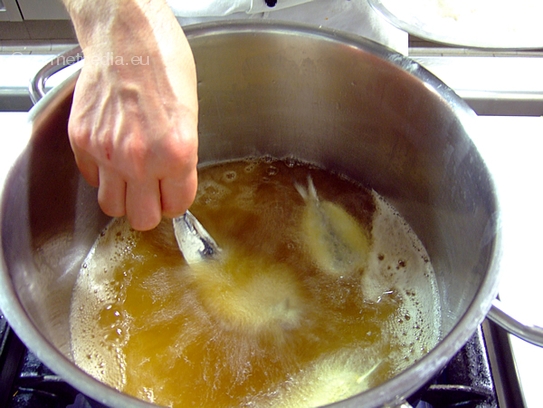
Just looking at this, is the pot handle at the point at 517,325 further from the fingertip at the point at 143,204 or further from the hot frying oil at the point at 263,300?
the fingertip at the point at 143,204

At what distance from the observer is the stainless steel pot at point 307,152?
1.81 ft

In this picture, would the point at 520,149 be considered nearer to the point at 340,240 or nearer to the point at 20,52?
the point at 340,240

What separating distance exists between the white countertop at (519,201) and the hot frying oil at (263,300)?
117 millimetres

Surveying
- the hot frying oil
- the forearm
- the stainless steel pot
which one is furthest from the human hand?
the hot frying oil

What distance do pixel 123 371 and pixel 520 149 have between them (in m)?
0.72

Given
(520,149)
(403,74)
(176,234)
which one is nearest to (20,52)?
(176,234)

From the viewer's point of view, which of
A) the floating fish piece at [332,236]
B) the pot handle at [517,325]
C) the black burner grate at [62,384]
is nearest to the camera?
the pot handle at [517,325]

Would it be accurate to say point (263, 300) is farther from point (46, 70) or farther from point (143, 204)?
point (46, 70)

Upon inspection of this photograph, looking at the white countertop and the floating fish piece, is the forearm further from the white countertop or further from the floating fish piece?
the floating fish piece

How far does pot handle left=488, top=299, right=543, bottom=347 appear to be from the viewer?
0.45 meters

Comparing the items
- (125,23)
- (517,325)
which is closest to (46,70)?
(125,23)

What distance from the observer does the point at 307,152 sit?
0.88 meters

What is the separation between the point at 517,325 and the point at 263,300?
0.36m

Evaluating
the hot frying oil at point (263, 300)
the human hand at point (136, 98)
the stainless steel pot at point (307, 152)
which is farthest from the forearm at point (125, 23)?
the hot frying oil at point (263, 300)
